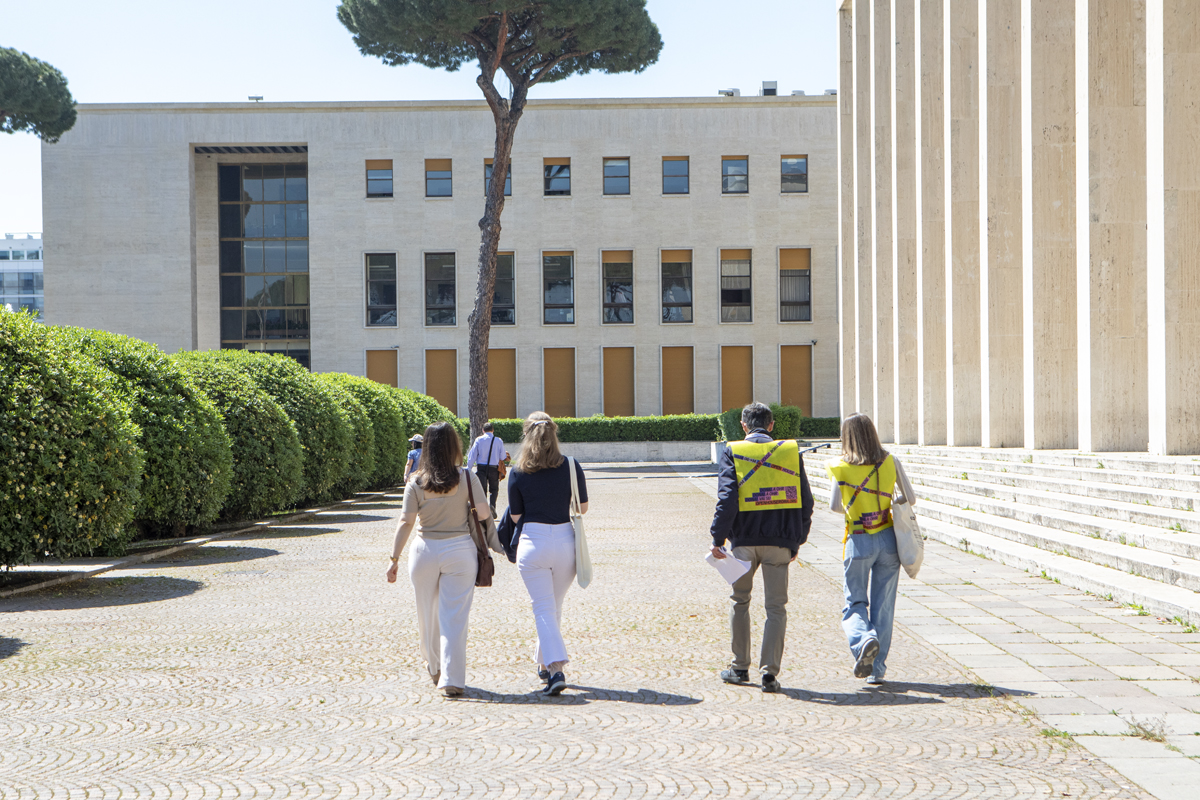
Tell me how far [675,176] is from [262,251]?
683 inches

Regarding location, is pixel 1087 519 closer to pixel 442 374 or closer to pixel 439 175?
pixel 442 374

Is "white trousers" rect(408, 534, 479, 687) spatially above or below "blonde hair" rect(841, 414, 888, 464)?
below

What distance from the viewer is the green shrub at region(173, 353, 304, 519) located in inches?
668

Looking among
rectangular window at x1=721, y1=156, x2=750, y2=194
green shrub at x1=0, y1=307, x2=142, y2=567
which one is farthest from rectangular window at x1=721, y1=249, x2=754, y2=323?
green shrub at x1=0, y1=307, x2=142, y2=567

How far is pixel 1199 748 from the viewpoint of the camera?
502 cm

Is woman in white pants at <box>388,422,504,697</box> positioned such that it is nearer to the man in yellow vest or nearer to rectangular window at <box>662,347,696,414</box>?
the man in yellow vest

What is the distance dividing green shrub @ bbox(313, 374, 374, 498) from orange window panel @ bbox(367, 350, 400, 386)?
21.9m

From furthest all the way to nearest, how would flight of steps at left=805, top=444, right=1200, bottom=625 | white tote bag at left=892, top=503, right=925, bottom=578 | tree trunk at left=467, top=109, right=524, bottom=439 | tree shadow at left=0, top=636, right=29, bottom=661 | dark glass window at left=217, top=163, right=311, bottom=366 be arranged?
dark glass window at left=217, top=163, right=311, bottom=366 → tree trunk at left=467, top=109, right=524, bottom=439 → flight of steps at left=805, top=444, right=1200, bottom=625 → tree shadow at left=0, top=636, right=29, bottom=661 → white tote bag at left=892, top=503, right=925, bottom=578

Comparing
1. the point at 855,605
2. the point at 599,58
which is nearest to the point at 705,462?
the point at 599,58

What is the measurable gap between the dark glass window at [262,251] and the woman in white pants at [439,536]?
1700 inches

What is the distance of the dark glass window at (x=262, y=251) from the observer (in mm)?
48375

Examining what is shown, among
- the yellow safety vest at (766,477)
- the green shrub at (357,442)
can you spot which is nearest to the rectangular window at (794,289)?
the green shrub at (357,442)

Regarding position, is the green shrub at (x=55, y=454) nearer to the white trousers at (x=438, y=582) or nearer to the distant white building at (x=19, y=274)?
the white trousers at (x=438, y=582)

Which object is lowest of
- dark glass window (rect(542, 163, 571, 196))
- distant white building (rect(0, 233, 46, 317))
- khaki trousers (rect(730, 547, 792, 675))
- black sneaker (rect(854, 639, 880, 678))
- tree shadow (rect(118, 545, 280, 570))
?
tree shadow (rect(118, 545, 280, 570))
